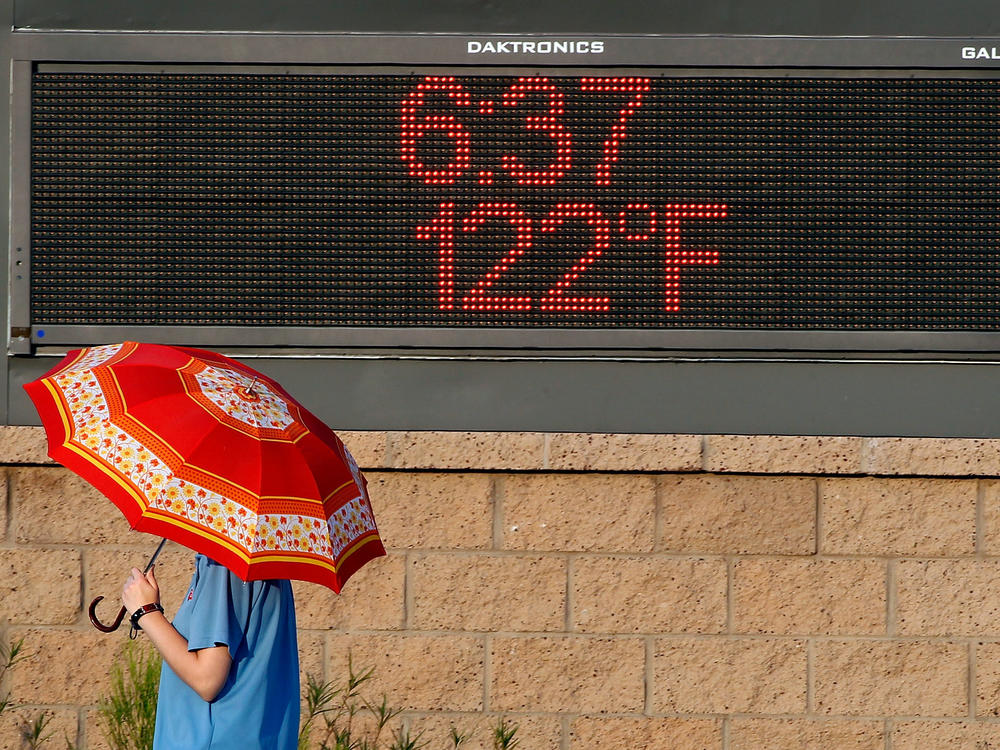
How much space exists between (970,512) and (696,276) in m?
1.56

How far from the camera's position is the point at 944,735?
4.79 m

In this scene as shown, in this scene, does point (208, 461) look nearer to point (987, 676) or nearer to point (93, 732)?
point (93, 732)

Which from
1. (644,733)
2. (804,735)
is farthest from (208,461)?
(804,735)

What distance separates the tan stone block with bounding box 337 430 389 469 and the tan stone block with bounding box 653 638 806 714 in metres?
1.44

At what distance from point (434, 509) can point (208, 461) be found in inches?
91.2

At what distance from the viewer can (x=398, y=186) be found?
4707 mm

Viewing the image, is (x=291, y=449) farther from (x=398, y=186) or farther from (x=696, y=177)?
(x=696, y=177)

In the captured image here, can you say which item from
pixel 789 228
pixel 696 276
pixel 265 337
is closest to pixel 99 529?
pixel 265 337

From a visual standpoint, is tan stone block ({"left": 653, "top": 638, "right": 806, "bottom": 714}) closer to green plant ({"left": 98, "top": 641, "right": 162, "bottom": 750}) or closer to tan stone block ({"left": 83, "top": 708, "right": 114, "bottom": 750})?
green plant ({"left": 98, "top": 641, "right": 162, "bottom": 750})

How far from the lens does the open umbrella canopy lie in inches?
99.4

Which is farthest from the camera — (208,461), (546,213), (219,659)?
(546,213)

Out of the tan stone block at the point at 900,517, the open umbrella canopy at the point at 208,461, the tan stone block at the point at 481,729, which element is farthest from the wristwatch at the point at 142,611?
the tan stone block at the point at 900,517

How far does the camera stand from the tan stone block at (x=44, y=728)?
4840 mm

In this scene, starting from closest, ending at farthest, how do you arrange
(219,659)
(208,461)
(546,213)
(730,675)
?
(208,461)
(219,659)
(546,213)
(730,675)
